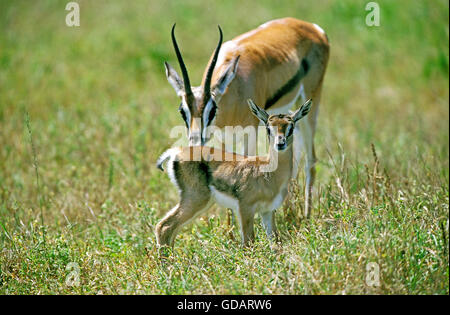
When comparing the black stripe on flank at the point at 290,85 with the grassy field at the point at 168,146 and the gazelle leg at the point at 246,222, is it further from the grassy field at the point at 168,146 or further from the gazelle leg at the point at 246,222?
the gazelle leg at the point at 246,222

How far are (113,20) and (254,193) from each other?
30.4 feet

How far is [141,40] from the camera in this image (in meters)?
12.4

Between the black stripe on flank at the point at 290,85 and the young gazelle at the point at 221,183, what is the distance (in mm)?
1274

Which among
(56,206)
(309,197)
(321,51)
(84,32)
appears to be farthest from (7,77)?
(309,197)

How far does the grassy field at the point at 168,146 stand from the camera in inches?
180

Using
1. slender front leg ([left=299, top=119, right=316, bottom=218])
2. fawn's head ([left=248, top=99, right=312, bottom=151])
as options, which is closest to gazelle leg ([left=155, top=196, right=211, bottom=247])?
fawn's head ([left=248, top=99, right=312, bottom=151])

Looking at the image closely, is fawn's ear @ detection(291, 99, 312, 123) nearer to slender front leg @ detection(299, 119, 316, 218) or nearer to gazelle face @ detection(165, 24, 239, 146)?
gazelle face @ detection(165, 24, 239, 146)

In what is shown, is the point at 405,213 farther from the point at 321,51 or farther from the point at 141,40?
the point at 141,40

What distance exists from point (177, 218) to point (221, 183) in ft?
1.38

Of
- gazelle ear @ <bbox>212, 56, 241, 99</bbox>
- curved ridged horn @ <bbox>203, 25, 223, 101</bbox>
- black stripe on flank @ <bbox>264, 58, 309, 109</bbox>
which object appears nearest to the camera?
curved ridged horn @ <bbox>203, 25, 223, 101</bbox>

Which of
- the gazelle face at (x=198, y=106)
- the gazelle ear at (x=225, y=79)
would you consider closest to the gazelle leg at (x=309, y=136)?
Answer: the gazelle ear at (x=225, y=79)

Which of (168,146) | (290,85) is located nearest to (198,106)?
(290,85)

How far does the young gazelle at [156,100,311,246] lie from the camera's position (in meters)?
4.96

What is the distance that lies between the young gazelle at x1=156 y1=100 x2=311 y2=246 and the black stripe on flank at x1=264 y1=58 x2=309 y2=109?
4.18 feet
